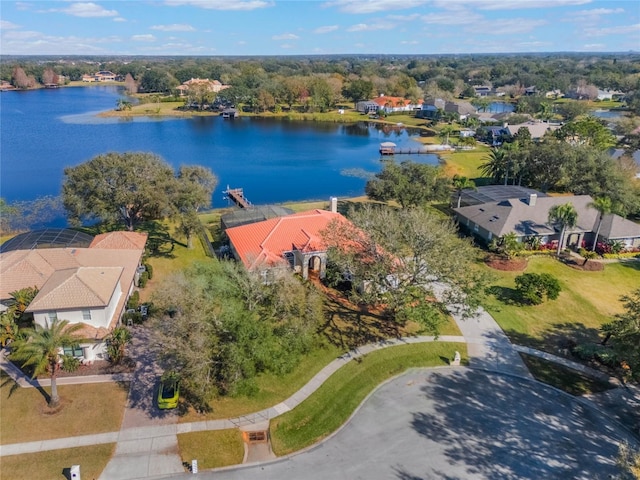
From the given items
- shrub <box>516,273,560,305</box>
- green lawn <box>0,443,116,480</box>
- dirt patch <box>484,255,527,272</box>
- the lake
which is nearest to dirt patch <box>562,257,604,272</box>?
dirt patch <box>484,255,527,272</box>

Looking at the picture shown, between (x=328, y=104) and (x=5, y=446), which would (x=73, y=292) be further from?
(x=328, y=104)

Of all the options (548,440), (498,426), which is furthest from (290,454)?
(548,440)

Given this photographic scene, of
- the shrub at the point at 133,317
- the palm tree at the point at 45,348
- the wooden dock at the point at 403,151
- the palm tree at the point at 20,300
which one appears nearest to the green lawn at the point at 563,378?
the shrub at the point at 133,317

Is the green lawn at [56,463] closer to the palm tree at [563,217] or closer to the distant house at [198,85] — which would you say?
the palm tree at [563,217]

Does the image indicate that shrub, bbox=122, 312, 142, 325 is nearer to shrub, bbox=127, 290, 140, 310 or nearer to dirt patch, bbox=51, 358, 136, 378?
shrub, bbox=127, 290, 140, 310

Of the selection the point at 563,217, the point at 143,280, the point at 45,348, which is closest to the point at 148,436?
the point at 45,348

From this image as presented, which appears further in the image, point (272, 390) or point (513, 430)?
point (272, 390)

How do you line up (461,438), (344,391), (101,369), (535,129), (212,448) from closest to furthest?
(212,448) < (461,438) < (344,391) < (101,369) < (535,129)

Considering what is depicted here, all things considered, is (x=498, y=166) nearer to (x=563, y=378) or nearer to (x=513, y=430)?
(x=563, y=378)
